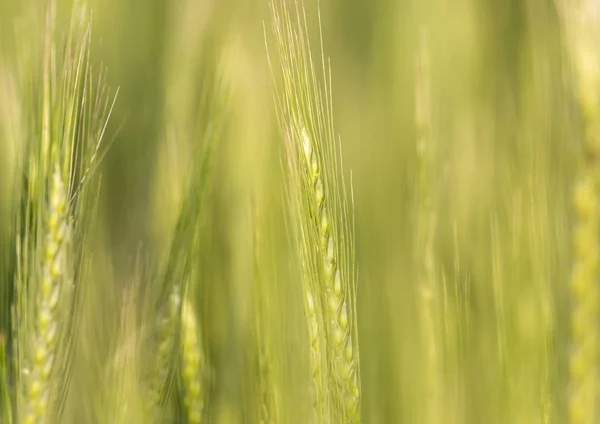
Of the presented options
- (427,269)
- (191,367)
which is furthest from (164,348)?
(427,269)

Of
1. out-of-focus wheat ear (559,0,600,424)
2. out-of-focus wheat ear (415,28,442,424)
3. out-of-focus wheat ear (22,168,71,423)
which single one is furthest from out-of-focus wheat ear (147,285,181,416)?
out-of-focus wheat ear (559,0,600,424)

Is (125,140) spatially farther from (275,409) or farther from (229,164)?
(275,409)

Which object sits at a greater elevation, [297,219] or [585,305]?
[297,219]

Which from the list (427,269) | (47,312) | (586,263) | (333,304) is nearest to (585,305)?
(586,263)

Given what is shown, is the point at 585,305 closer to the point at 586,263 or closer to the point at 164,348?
the point at 586,263

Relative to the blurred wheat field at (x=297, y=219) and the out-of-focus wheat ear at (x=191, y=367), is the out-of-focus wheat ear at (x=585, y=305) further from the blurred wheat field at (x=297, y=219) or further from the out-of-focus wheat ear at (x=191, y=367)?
the out-of-focus wheat ear at (x=191, y=367)

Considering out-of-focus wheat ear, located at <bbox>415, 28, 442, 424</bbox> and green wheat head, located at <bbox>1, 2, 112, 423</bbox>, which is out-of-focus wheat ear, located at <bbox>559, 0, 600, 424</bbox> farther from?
green wheat head, located at <bbox>1, 2, 112, 423</bbox>

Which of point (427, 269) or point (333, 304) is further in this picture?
point (427, 269)
